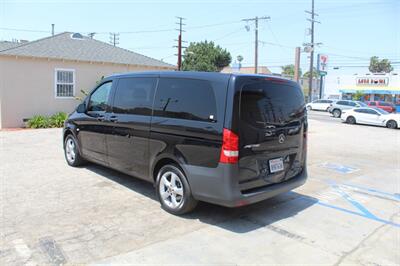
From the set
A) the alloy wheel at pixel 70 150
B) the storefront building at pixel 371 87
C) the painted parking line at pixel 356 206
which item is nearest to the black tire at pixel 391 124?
the painted parking line at pixel 356 206

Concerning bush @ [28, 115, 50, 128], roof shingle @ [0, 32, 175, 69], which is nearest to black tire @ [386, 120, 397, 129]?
roof shingle @ [0, 32, 175, 69]

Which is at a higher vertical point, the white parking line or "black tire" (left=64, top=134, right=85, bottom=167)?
"black tire" (left=64, top=134, right=85, bottom=167)

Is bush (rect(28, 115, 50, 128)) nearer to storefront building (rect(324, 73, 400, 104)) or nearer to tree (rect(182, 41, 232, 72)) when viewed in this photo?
tree (rect(182, 41, 232, 72))

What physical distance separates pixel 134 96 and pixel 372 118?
76.5ft

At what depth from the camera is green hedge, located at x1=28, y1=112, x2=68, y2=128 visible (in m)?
15.3

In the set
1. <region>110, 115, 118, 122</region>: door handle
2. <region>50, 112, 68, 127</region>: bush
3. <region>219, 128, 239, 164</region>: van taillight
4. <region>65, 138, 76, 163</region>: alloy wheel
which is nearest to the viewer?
<region>219, 128, 239, 164</region>: van taillight

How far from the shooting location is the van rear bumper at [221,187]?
4.20 metres

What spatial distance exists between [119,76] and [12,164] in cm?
361

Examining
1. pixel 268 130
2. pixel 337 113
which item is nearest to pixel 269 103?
pixel 268 130

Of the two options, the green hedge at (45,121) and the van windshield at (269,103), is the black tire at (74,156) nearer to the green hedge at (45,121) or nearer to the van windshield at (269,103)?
the van windshield at (269,103)

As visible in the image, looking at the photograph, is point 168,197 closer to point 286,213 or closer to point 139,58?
point 286,213

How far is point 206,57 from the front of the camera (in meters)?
54.3

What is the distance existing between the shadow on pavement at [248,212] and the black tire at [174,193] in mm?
167

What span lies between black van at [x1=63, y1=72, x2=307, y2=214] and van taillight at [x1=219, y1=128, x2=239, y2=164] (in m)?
0.01
